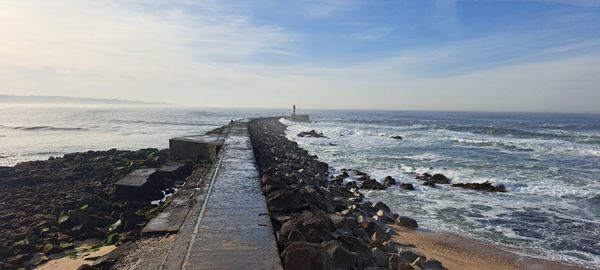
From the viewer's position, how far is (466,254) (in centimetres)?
696

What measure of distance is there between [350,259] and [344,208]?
4.24 metres

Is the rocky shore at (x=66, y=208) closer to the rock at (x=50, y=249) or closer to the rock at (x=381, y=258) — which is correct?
the rock at (x=50, y=249)

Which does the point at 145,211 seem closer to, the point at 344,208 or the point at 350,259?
the point at 344,208

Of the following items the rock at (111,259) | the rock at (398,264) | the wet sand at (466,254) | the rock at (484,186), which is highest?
the rock at (111,259)

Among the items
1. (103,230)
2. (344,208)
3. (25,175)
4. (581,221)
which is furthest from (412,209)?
(25,175)

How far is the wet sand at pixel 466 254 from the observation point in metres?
6.52

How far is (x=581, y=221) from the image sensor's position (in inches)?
351

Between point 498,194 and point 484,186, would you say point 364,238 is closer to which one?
point 498,194

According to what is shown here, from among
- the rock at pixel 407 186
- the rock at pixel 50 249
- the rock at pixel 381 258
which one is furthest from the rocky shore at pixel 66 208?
the rock at pixel 407 186

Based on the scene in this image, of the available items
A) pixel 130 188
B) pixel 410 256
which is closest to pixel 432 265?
pixel 410 256

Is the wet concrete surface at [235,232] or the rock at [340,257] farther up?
the wet concrete surface at [235,232]

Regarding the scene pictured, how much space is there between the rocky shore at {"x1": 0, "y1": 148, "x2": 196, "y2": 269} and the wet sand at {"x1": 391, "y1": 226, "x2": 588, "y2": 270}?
181 inches

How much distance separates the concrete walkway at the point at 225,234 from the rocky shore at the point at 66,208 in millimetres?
1276

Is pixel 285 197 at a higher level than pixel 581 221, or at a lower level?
higher
